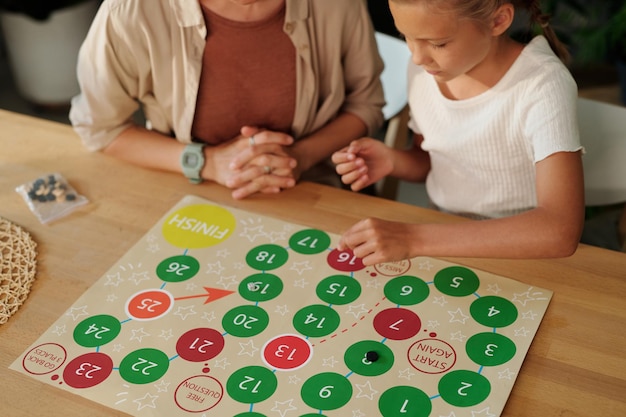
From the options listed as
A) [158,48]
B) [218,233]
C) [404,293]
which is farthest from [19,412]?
[158,48]

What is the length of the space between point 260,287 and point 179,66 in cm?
49

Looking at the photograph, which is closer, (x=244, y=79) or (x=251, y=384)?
(x=251, y=384)

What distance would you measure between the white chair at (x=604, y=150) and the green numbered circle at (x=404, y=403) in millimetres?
656

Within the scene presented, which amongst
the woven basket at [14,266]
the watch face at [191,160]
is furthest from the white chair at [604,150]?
the woven basket at [14,266]

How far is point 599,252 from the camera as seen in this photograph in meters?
1.17

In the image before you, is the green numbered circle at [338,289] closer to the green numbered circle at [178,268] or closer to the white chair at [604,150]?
the green numbered circle at [178,268]

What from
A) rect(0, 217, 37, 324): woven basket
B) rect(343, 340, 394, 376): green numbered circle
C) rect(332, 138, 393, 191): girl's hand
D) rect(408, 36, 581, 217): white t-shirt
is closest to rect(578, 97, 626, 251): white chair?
rect(408, 36, 581, 217): white t-shirt

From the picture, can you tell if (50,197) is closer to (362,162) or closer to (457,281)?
(362,162)

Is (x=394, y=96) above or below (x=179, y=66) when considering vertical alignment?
below

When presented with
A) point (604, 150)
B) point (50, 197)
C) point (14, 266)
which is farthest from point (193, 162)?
point (604, 150)

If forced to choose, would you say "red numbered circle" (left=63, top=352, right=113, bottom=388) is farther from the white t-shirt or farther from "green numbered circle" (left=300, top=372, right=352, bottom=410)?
the white t-shirt

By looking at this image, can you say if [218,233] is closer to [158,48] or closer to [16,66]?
[158,48]

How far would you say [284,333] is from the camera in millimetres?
1040

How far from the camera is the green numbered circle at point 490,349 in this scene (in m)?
0.99
